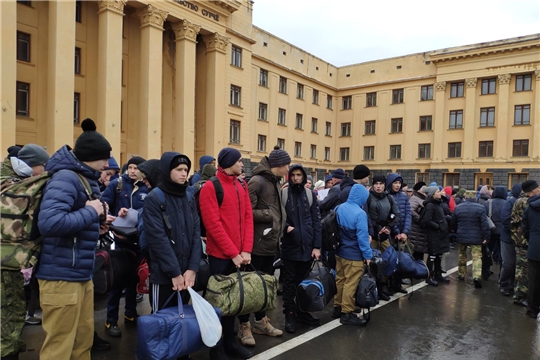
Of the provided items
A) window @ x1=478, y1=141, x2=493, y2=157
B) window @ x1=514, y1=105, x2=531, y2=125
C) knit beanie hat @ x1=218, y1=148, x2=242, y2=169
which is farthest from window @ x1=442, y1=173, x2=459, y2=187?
knit beanie hat @ x1=218, y1=148, x2=242, y2=169

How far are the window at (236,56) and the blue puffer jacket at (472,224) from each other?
76.9ft

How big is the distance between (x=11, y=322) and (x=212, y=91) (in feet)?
79.7

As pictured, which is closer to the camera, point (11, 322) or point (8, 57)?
point (11, 322)

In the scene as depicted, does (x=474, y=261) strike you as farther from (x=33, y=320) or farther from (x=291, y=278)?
(x=33, y=320)

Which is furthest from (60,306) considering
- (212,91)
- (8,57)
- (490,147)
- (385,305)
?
(490,147)

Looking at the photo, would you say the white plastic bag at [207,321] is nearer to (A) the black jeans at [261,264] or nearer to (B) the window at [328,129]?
(A) the black jeans at [261,264]

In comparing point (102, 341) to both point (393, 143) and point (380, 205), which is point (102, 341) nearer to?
point (380, 205)

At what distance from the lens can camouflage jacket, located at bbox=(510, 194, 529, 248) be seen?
678 centimetres

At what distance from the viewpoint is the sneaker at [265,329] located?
496 cm

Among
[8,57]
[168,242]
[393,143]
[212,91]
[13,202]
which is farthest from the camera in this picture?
[393,143]

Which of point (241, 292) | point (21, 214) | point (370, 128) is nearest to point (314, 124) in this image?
point (370, 128)

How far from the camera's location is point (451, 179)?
1364 inches

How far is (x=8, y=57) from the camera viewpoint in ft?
54.5

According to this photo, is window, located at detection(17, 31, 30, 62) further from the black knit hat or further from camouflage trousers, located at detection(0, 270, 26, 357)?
the black knit hat
